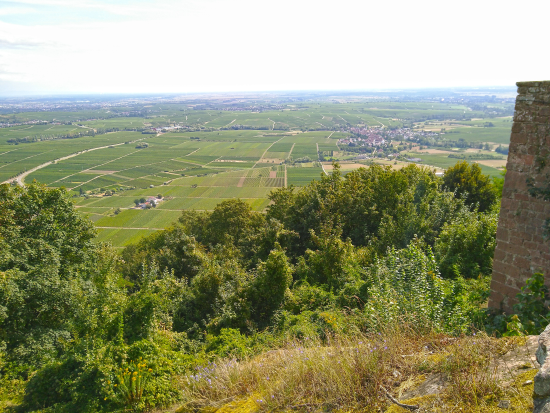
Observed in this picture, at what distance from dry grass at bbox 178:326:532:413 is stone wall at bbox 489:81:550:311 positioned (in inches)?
121

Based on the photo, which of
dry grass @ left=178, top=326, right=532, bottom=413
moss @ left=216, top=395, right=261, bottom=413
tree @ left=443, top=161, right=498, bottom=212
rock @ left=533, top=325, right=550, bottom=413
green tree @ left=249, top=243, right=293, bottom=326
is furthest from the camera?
tree @ left=443, top=161, right=498, bottom=212

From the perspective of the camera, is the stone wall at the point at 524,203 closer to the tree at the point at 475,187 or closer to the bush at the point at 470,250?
the bush at the point at 470,250

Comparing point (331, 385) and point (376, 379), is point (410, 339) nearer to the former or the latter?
point (376, 379)

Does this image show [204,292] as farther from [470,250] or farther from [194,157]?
[194,157]

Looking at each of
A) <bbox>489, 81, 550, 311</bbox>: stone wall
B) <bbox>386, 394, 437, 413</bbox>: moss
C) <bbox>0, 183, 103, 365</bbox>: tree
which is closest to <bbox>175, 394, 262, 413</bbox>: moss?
<bbox>386, 394, 437, 413</bbox>: moss

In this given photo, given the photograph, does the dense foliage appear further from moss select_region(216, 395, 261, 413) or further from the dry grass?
moss select_region(216, 395, 261, 413)

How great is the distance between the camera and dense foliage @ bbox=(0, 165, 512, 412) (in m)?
6.73

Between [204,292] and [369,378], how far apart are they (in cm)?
1097

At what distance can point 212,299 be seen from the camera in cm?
1361

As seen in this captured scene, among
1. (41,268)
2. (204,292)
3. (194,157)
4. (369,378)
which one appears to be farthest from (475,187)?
(194,157)

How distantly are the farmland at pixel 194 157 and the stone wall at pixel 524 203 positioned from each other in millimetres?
43341

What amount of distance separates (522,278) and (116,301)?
9766 millimetres

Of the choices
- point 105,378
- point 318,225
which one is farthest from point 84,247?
point 318,225

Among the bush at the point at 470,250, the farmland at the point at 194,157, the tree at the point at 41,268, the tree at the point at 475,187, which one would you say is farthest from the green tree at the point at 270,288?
the farmland at the point at 194,157
